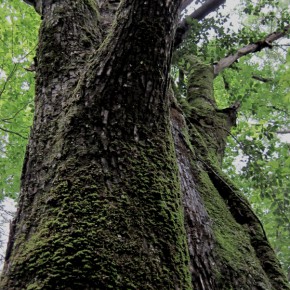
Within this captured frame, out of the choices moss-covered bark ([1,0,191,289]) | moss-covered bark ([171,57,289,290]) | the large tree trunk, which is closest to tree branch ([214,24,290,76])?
moss-covered bark ([171,57,289,290])

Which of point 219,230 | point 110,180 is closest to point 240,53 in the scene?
point 219,230

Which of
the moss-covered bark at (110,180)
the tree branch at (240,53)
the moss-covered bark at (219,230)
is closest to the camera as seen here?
the moss-covered bark at (110,180)

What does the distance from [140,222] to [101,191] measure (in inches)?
7.9

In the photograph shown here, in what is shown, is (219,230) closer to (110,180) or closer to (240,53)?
(110,180)

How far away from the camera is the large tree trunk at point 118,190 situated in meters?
1.11

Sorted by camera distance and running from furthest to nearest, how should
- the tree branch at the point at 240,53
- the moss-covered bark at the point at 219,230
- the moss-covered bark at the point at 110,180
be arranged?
the tree branch at the point at 240,53 → the moss-covered bark at the point at 219,230 → the moss-covered bark at the point at 110,180

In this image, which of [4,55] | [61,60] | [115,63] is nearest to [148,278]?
[115,63]

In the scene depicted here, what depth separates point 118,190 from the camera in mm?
1333

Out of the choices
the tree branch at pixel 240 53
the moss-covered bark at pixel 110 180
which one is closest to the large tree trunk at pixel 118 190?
the moss-covered bark at pixel 110 180

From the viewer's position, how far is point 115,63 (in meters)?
1.52

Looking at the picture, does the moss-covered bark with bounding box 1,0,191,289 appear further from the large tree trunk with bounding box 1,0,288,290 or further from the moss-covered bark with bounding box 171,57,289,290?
the moss-covered bark with bounding box 171,57,289,290

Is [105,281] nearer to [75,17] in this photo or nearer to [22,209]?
[22,209]

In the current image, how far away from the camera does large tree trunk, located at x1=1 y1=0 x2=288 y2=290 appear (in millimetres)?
1109

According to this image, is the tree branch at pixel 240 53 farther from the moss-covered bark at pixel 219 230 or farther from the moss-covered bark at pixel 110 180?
the moss-covered bark at pixel 110 180
